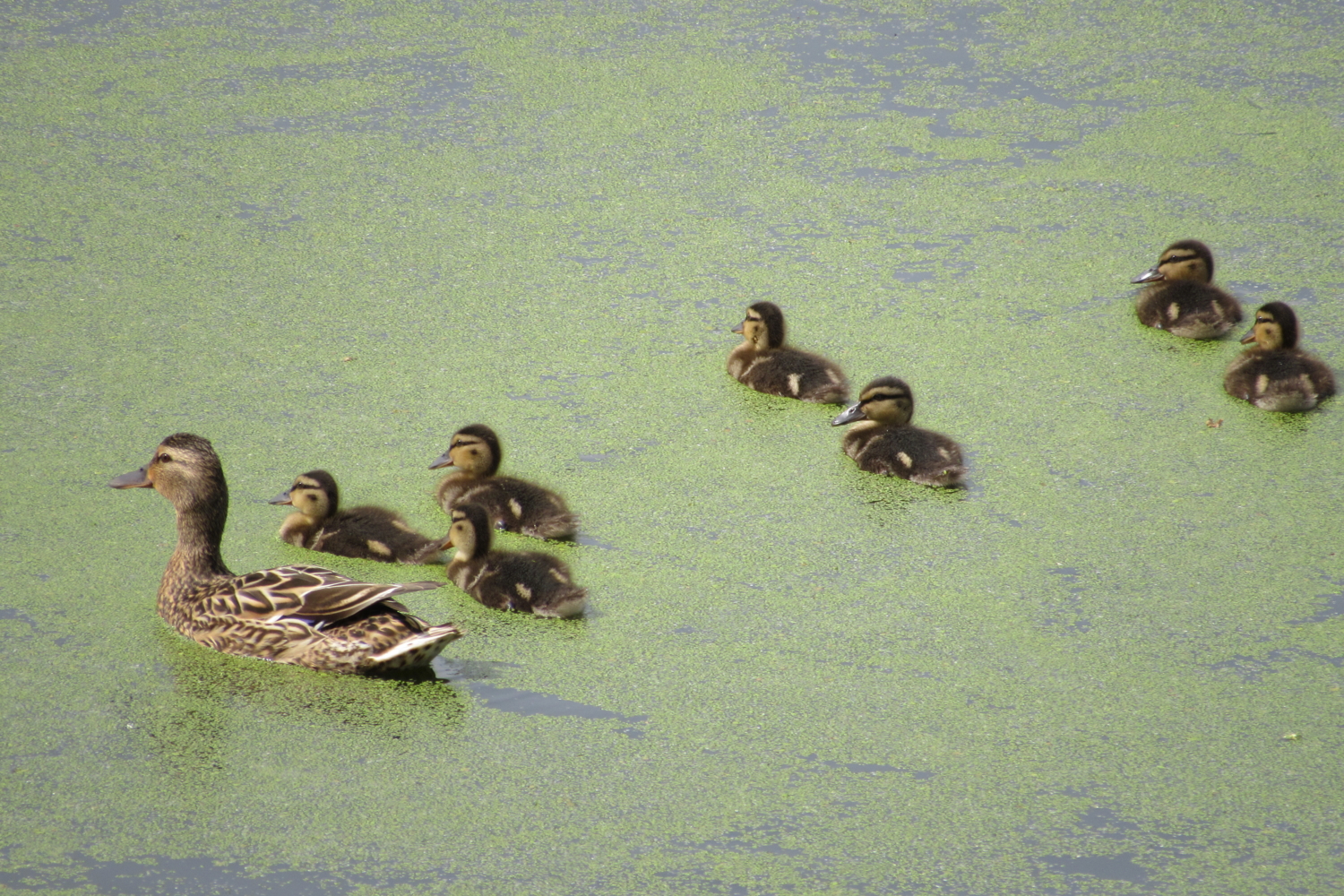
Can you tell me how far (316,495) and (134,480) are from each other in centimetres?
45

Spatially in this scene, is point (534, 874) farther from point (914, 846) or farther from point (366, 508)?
point (366, 508)

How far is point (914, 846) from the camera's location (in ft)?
8.80

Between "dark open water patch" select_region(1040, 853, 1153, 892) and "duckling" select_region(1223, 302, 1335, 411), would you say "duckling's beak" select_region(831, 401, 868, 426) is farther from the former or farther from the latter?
"dark open water patch" select_region(1040, 853, 1153, 892)

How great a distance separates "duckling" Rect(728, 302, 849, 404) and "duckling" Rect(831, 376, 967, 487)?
174 millimetres

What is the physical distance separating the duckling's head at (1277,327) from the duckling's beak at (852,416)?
52.3 inches

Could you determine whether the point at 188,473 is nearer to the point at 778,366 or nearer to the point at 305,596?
the point at 305,596

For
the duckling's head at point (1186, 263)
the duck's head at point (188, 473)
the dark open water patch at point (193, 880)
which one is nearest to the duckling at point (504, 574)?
the duck's head at point (188, 473)

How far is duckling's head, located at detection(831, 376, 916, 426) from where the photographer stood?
13.5 ft

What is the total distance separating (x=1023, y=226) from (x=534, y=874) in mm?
3492

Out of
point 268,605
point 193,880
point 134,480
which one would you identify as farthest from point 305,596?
point 193,880

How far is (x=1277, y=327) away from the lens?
4.38 meters

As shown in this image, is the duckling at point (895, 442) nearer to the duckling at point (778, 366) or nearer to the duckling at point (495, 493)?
the duckling at point (778, 366)

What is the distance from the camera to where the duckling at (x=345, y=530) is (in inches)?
142

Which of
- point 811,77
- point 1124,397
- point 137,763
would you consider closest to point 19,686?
point 137,763
